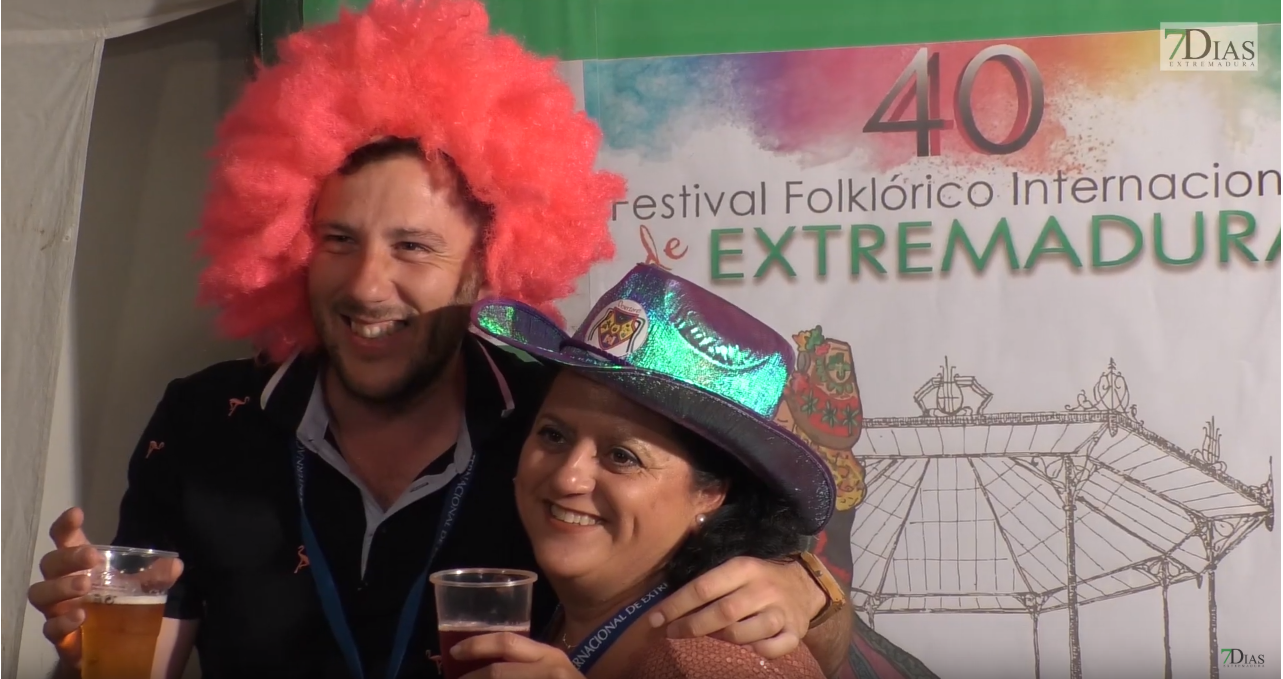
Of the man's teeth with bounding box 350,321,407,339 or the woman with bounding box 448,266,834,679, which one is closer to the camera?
the woman with bounding box 448,266,834,679

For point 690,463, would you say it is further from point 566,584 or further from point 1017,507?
point 1017,507

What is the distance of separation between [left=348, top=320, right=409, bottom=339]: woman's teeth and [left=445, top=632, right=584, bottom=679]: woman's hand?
0.71 meters

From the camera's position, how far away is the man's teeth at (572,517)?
173cm

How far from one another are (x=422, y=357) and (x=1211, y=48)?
208 cm

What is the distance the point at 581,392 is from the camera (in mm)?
1785

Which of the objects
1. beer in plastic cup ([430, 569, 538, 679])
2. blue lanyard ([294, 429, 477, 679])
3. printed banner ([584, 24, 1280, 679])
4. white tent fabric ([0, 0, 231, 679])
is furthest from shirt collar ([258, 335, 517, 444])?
white tent fabric ([0, 0, 231, 679])

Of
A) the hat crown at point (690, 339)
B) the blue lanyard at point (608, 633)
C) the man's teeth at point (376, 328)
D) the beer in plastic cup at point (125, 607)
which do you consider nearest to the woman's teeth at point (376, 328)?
the man's teeth at point (376, 328)

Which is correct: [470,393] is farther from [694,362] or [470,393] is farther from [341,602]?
[694,362]

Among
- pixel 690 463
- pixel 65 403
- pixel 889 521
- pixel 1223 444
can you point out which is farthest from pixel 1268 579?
pixel 65 403

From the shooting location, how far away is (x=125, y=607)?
1.72 metres

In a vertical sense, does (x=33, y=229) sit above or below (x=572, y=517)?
above

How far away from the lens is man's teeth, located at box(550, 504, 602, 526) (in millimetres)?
1729

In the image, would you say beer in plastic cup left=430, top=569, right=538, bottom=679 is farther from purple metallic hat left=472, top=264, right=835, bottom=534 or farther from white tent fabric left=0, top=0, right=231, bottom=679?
white tent fabric left=0, top=0, right=231, bottom=679

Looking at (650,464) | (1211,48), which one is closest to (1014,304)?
(1211,48)
